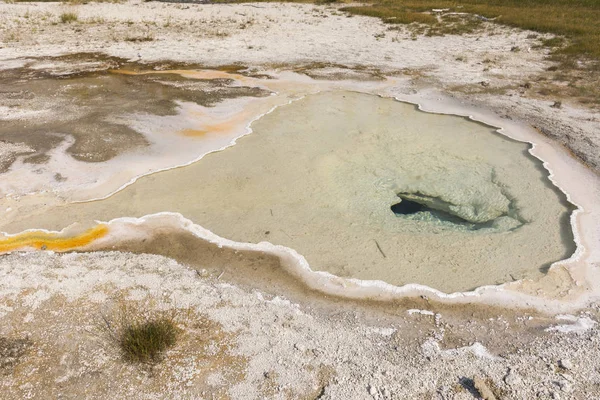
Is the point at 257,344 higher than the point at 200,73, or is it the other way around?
the point at 200,73

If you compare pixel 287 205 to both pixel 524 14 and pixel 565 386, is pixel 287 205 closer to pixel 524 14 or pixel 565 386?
pixel 565 386

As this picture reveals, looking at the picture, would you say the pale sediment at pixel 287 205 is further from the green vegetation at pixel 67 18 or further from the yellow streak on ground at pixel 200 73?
the green vegetation at pixel 67 18

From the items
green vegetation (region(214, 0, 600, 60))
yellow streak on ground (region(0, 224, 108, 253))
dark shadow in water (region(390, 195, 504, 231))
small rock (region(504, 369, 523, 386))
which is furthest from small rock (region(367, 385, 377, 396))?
green vegetation (region(214, 0, 600, 60))

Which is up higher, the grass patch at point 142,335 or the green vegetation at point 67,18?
the green vegetation at point 67,18

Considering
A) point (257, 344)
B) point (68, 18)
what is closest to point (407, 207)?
point (257, 344)

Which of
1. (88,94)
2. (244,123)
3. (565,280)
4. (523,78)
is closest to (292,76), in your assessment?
(244,123)

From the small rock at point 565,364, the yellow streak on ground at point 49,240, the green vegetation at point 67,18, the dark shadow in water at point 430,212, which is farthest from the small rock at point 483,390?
the green vegetation at point 67,18

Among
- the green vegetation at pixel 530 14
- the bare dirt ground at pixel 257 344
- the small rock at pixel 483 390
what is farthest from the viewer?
the green vegetation at pixel 530 14

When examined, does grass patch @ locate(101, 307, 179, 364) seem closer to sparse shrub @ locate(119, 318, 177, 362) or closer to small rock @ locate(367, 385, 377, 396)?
sparse shrub @ locate(119, 318, 177, 362)
